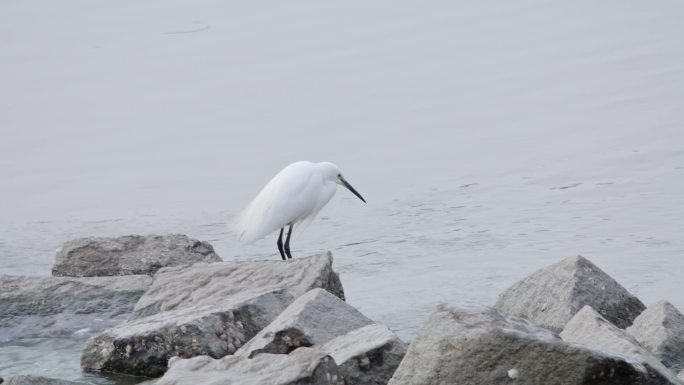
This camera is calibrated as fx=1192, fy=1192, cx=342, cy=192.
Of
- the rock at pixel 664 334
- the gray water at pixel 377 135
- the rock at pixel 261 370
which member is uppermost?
the rock at pixel 261 370

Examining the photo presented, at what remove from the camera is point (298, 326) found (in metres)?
5.32

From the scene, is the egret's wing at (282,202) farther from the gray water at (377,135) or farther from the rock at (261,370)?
the rock at (261,370)

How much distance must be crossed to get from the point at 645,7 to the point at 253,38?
5.63 metres

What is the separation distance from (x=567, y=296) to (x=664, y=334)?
687 millimetres

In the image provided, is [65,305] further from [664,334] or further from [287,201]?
[664,334]

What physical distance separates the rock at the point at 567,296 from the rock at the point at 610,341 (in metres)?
0.55

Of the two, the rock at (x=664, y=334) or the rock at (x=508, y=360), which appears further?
the rock at (x=664, y=334)

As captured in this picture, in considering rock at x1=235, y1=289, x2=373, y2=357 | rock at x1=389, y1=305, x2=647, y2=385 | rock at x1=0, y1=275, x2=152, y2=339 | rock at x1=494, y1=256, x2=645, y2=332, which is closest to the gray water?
rock at x1=0, y1=275, x2=152, y2=339

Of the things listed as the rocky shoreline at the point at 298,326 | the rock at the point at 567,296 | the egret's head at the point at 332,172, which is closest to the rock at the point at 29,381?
the rocky shoreline at the point at 298,326

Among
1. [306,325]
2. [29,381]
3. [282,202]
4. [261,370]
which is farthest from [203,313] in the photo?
[282,202]

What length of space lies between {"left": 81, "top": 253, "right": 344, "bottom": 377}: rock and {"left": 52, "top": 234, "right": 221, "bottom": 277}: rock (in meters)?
0.95

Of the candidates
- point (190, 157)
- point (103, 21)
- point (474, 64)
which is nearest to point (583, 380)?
point (190, 157)

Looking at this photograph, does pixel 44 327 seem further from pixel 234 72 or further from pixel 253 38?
pixel 253 38

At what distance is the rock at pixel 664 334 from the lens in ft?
17.8
